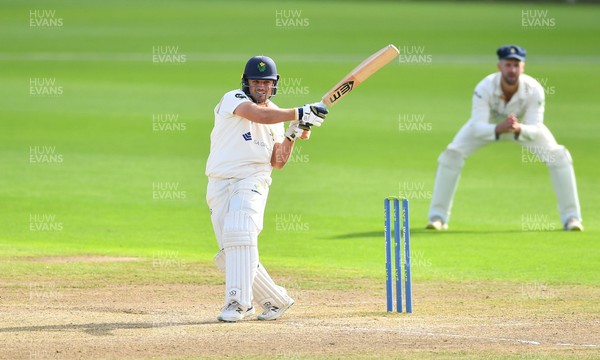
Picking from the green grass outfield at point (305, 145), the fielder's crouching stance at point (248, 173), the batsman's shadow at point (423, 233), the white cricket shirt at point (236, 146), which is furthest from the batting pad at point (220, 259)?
the batsman's shadow at point (423, 233)

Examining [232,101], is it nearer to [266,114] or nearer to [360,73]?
[266,114]

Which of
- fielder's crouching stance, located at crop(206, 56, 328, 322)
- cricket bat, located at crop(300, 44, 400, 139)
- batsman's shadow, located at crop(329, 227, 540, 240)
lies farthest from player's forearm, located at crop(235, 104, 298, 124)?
batsman's shadow, located at crop(329, 227, 540, 240)

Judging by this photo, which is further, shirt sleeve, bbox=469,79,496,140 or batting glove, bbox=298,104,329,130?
shirt sleeve, bbox=469,79,496,140

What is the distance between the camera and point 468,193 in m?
18.0

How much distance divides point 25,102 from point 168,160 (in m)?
6.84

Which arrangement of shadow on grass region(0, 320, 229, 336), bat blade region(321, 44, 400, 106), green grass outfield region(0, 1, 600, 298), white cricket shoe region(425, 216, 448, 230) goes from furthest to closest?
white cricket shoe region(425, 216, 448, 230) → green grass outfield region(0, 1, 600, 298) → bat blade region(321, 44, 400, 106) → shadow on grass region(0, 320, 229, 336)

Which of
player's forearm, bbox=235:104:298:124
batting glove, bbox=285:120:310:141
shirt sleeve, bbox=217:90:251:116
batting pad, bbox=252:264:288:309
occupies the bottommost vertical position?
batting pad, bbox=252:264:288:309

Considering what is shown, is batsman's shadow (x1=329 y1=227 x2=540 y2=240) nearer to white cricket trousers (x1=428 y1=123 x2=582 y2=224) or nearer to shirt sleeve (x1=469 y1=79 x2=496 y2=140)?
white cricket trousers (x1=428 y1=123 x2=582 y2=224)

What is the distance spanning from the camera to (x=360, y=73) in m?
9.98

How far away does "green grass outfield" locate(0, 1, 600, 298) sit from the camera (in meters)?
13.9

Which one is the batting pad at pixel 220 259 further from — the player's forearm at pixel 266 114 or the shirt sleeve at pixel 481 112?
the shirt sleeve at pixel 481 112

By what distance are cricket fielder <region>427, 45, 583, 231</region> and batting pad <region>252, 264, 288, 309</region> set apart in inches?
228

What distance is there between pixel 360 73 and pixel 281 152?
3.19 ft

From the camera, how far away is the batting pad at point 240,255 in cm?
932
